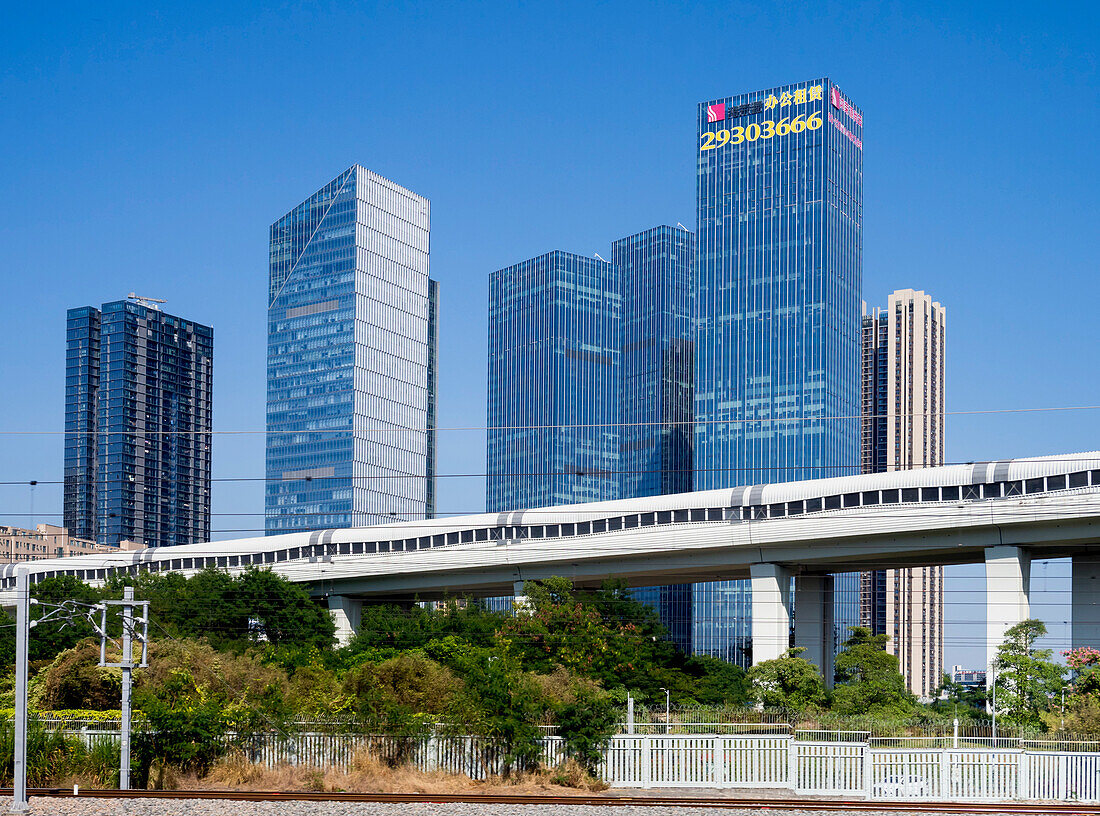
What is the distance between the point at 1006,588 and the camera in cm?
7294

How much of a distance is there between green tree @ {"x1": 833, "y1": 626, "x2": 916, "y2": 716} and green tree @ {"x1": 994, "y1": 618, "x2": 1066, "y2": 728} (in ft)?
17.2

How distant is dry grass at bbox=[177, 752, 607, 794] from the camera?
34906mm

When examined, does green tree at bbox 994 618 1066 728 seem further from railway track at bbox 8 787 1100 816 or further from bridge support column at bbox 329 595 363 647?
bridge support column at bbox 329 595 363 647

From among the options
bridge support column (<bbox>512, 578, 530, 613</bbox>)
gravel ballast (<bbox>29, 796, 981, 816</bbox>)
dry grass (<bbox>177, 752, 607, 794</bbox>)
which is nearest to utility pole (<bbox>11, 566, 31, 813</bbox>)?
gravel ballast (<bbox>29, 796, 981, 816</bbox>)

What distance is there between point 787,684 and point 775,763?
3627cm

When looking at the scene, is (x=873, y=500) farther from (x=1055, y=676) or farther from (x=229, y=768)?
(x=229, y=768)

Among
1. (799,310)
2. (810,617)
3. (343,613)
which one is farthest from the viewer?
(799,310)

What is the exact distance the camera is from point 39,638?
83188 millimetres

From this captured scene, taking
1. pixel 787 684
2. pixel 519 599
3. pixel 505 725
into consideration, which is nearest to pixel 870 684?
pixel 787 684

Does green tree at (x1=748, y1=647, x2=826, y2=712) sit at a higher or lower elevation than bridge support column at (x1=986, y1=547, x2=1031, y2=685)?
lower

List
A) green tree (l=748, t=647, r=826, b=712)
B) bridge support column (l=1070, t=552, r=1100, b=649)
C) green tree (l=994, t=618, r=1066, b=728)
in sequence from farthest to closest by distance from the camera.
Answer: bridge support column (l=1070, t=552, r=1100, b=649) < green tree (l=748, t=647, r=826, b=712) < green tree (l=994, t=618, r=1066, b=728)

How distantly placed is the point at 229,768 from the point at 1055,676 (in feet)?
148

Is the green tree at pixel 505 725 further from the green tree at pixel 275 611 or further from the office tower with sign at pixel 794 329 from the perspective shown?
the office tower with sign at pixel 794 329

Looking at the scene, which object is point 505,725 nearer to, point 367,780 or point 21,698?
point 367,780
